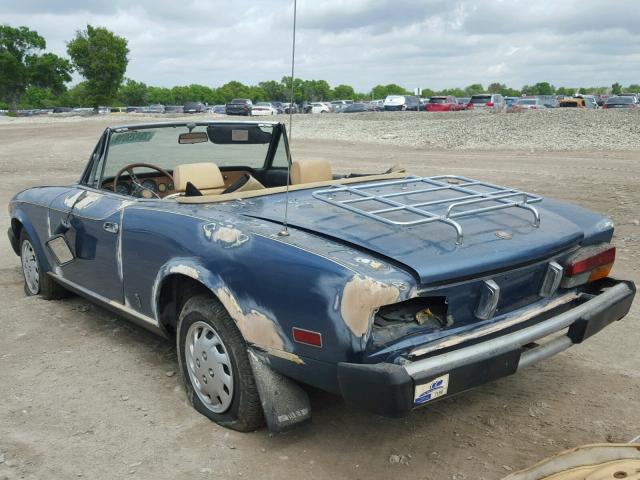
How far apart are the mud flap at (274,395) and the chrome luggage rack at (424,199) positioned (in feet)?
2.83

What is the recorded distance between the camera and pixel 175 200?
144 inches

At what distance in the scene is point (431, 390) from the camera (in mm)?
2498

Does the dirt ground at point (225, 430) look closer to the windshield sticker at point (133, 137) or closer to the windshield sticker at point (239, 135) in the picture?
the windshield sticker at point (133, 137)

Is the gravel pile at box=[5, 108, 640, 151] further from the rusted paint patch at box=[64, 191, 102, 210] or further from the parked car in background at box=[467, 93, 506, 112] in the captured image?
the rusted paint patch at box=[64, 191, 102, 210]

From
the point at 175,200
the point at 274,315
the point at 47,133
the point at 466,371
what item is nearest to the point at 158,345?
the point at 175,200

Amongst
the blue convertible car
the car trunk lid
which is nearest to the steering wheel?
Result: the blue convertible car

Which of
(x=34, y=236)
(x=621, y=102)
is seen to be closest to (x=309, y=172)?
(x=34, y=236)

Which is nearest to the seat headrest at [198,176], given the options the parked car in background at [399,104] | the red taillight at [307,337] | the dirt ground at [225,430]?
the dirt ground at [225,430]

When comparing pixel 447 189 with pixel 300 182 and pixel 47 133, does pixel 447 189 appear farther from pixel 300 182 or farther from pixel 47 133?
pixel 47 133

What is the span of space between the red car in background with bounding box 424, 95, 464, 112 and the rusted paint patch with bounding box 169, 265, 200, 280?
41.8 metres

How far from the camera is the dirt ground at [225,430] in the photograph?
2902 mm

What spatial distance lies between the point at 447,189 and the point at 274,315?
1.64 metres

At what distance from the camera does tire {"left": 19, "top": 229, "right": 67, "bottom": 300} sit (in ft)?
16.7

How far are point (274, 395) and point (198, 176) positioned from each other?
5.49ft
